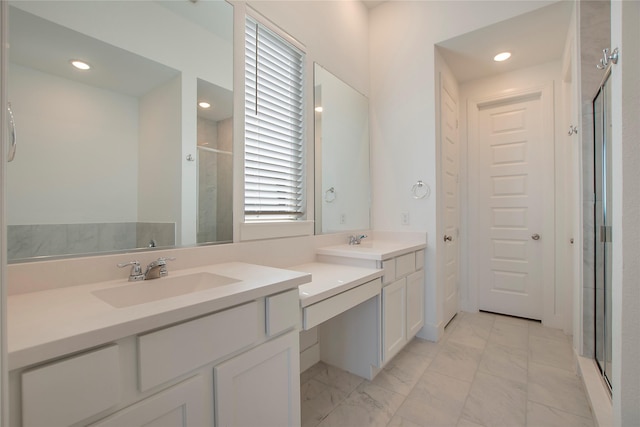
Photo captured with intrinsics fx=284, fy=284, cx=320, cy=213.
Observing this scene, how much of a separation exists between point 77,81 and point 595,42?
9.61ft

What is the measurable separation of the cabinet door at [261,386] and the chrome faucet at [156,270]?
0.52 metres

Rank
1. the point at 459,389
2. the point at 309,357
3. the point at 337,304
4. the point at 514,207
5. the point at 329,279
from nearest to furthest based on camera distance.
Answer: the point at 337,304, the point at 329,279, the point at 459,389, the point at 309,357, the point at 514,207

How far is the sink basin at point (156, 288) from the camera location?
1.05 m

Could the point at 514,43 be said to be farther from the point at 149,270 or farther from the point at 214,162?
the point at 149,270

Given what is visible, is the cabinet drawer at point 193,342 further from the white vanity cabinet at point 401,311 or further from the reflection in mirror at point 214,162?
the white vanity cabinet at point 401,311

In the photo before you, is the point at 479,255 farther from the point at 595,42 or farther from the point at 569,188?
the point at 595,42

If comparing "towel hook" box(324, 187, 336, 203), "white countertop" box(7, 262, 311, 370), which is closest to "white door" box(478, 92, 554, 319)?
"towel hook" box(324, 187, 336, 203)

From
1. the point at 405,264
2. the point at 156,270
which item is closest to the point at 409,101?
the point at 405,264

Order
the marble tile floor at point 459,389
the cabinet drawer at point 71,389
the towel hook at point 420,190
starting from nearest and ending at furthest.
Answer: the cabinet drawer at point 71,389, the marble tile floor at point 459,389, the towel hook at point 420,190

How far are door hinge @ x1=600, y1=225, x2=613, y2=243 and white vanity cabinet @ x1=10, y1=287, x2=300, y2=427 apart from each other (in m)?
1.88

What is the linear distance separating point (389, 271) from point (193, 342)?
4.64ft

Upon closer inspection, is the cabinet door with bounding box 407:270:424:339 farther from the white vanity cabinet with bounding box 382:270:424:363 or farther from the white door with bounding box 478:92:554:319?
the white door with bounding box 478:92:554:319

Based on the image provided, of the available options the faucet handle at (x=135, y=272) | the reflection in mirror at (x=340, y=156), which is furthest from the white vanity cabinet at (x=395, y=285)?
the faucet handle at (x=135, y=272)

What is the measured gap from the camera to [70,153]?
3.54 ft
